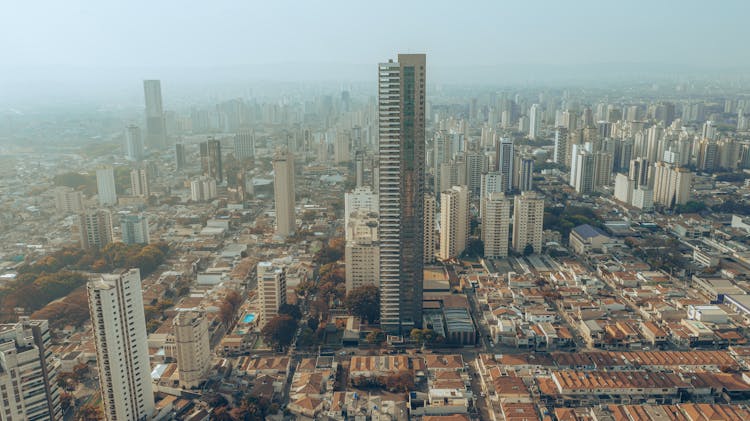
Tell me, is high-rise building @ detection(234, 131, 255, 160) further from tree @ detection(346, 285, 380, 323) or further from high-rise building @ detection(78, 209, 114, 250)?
tree @ detection(346, 285, 380, 323)

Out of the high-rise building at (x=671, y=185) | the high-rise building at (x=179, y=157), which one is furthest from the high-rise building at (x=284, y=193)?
the high-rise building at (x=671, y=185)

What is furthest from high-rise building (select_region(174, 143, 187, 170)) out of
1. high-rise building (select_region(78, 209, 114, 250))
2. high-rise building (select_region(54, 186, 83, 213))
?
high-rise building (select_region(78, 209, 114, 250))

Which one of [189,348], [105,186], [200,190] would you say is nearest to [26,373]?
[189,348]

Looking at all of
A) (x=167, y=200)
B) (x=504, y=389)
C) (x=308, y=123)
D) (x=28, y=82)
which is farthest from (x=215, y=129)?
(x=504, y=389)

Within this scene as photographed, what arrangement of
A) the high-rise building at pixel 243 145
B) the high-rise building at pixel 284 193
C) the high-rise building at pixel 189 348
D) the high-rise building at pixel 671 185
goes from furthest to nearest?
the high-rise building at pixel 243 145
the high-rise building at pixel 671 185
the high-rise building at pixel 284 193
the high-rise building at pixel 189 348

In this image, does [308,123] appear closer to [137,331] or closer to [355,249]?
[355,249]

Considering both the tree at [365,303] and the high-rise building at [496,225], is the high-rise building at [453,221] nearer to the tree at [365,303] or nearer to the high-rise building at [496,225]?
the high-rise building at [496,225]

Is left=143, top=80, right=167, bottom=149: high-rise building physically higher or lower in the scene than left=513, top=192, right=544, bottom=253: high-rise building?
higher
